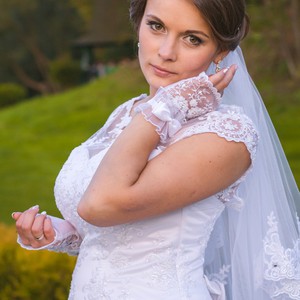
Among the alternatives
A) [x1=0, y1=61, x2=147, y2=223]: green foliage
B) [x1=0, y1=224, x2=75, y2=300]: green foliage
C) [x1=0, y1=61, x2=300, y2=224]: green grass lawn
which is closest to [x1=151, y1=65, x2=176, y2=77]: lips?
[x1=0, y1=224, x2=75, y2=300]: green foliage

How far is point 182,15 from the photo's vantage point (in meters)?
2.56

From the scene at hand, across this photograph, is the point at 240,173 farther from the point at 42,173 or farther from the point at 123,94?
the point at 123,94

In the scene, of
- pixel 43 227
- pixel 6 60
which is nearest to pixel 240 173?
pixel 43 227

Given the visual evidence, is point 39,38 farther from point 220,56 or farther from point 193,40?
point 193,40

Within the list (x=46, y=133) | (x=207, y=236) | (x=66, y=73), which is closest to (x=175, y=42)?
(x=207, y=236)

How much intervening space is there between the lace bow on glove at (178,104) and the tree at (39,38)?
43622 millimetres

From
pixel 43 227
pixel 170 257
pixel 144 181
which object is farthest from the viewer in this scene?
pixel 43 227

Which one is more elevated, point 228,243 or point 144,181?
point 144,181

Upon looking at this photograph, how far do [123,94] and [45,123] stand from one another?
→ 2.23 metres

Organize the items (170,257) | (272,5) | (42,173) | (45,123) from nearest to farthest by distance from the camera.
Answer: (170,257) → (272,5) → (42,173) → (45,123)

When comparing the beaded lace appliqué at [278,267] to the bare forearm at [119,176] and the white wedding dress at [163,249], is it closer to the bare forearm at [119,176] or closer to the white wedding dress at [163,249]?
the white wedding dress at [163,249]

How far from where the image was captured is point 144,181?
2402 mm

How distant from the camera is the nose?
8.46ft

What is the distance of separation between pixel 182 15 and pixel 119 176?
0.57 m
